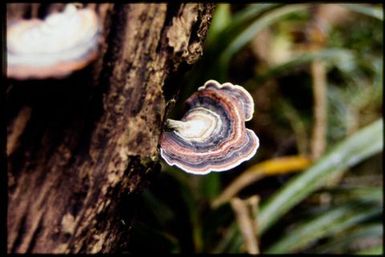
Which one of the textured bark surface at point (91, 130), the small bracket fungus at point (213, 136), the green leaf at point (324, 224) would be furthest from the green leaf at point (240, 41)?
the textured bark surface at point (91, 130)

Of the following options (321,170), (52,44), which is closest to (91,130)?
(52,44)

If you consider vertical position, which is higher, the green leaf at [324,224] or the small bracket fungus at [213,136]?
the green leaf at [324,224]

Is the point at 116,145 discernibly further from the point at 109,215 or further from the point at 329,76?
the point at 329,76

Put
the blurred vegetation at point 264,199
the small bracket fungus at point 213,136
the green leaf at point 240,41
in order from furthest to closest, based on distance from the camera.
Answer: the green leaf at point 240,41, the blurred vegetation at point 264,199, the small bracket fungus at point 213,136

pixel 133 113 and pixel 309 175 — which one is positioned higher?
pixel 309 175

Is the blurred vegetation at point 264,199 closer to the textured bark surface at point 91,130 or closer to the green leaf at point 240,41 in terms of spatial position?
the green leaf at point 240,41

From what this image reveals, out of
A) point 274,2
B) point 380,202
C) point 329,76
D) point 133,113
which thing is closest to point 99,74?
point 133,113

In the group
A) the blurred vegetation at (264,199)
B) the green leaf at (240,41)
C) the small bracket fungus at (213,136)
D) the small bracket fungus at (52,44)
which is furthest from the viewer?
the green leaf at (240,41)

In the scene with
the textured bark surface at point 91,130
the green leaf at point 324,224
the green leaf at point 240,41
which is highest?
the green leaf at point 240,41

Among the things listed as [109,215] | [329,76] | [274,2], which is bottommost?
[109,215]
